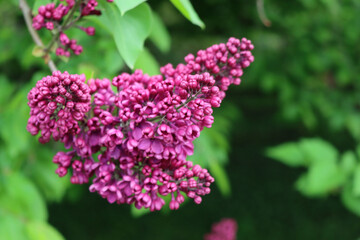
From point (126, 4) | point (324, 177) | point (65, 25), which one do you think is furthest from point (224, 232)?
point (126, 4)

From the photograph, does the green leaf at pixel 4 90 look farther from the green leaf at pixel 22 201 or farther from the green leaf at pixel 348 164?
the green leaf at pixel 348 164

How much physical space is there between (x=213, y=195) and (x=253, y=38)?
11.8 feet

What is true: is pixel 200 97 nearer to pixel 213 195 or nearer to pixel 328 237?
pixel 328 237

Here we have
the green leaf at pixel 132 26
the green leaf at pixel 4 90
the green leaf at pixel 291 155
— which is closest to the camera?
the green leaf at pixel 132 26

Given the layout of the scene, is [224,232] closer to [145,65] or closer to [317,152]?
[317,152]

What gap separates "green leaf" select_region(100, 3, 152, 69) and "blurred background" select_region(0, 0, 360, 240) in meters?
0.31

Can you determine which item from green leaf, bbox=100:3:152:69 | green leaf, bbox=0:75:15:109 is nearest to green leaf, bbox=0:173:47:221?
green leaf, bbox=0:75:15:109

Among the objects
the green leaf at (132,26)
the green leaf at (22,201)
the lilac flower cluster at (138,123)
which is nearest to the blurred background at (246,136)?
the green leaf at (22,201)

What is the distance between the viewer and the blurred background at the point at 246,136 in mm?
2492

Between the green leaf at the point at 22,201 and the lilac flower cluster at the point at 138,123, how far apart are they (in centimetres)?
125

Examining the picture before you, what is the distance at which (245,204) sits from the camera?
25.5ft

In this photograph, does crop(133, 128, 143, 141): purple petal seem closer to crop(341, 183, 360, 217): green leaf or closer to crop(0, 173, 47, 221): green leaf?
crop(0, 173, 47, 221): green leaf

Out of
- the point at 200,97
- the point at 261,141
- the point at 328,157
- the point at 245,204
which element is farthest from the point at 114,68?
the point at 261,141

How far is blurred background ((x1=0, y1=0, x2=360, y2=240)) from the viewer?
2492 millimetres
